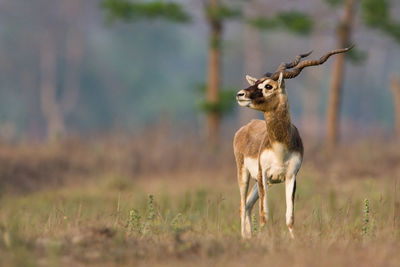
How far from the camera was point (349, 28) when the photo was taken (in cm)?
2181

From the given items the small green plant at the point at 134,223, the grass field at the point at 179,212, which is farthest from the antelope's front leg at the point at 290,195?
the small green plant at the point at 134,223

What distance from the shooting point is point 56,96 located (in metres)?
56.4

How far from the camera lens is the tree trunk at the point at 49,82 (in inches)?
2116

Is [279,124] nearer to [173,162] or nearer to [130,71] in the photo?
[173,162]

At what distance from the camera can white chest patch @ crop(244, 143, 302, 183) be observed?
7.76 meters

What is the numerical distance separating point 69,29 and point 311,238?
5462cm

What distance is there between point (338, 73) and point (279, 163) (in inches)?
583

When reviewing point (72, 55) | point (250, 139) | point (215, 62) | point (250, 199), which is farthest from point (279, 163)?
point (72, 55)

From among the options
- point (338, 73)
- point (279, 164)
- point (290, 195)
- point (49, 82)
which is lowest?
point (290, 195)

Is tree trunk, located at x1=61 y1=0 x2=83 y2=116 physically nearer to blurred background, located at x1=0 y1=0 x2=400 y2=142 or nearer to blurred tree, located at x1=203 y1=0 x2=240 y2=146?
blurred background, located at x1=0 y1=0 x2=400 y2=142

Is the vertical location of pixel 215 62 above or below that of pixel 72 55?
below

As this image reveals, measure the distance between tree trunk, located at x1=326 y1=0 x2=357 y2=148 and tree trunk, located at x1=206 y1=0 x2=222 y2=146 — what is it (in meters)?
3.89

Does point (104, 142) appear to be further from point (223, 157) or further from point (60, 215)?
point (60, 215)

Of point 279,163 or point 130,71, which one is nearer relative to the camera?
point 279,163
